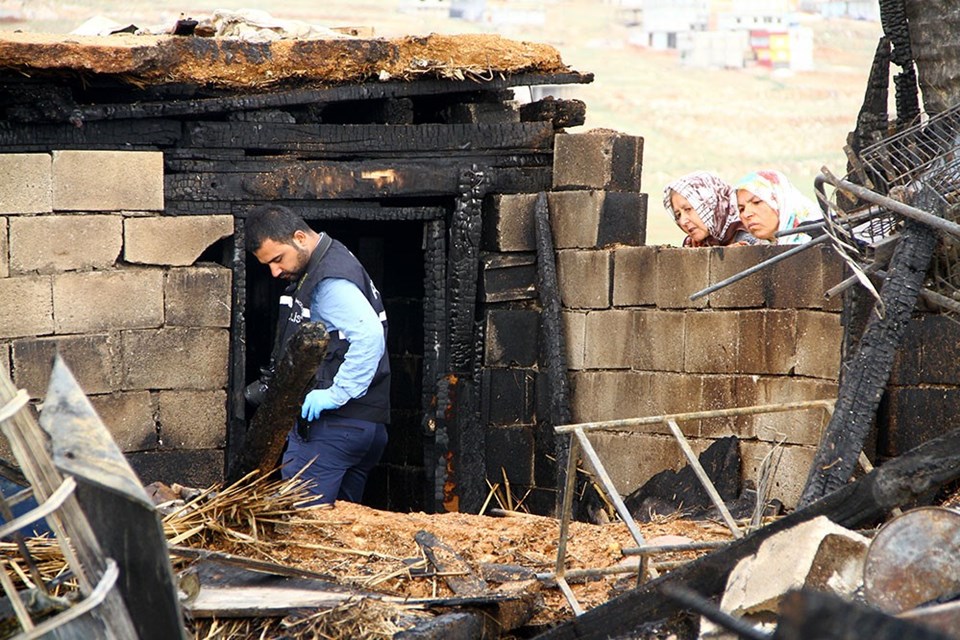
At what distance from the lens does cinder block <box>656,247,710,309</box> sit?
7816 mm

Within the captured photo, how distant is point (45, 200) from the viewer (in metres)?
7.37

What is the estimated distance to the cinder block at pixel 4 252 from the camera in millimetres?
7258

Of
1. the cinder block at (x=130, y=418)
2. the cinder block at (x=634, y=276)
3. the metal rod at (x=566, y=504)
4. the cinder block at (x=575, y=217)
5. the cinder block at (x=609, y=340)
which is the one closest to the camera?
the metal rod at (x=566, y=504)

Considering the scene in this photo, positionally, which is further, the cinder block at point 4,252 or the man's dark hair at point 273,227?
the cinder block at point 4,252

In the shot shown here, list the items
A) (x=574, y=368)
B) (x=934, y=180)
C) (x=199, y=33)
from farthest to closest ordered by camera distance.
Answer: (x=574, y=368), (x=199, y=33), (x=934, y=180)

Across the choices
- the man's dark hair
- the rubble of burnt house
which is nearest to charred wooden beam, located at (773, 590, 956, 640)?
the rubble of burnt house

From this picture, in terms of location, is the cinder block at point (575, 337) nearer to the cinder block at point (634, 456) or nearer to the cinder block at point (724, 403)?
the cinder block at point (634, 456)

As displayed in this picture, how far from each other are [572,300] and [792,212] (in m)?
1.53

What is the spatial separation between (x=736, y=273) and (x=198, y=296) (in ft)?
10.5

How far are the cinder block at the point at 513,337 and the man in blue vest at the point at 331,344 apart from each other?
56.7 inches

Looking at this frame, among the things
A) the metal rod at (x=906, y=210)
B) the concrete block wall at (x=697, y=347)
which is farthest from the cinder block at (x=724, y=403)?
the metal rod at (x=906, y=210)

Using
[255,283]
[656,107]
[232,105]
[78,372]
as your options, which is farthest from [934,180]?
[656,107]

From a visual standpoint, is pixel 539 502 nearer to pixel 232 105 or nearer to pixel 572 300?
pixel 572 300

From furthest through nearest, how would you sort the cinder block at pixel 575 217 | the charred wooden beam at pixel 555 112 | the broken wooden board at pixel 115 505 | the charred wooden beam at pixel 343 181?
the charred wooden beam at pixel 555 112 → the cinder block at pixel 575 217 → the charred wooden beam at pixel 343 181 → the broken wooden board at pixel 115 505
